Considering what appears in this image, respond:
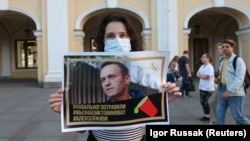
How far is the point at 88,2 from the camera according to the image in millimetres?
18359

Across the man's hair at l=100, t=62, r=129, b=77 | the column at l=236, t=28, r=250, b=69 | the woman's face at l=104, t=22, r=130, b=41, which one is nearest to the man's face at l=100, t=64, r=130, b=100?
the man's hair at l=100, t=62, r=129, b=77

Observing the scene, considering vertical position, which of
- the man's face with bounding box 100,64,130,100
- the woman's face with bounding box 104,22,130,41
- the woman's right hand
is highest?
the woman's face with bounding box 104,22,130,41

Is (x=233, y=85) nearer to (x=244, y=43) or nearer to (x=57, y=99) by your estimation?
(x=57, y=99)

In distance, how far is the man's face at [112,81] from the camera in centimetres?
236

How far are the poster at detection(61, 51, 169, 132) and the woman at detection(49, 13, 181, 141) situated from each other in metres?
0.08

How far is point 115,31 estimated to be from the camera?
2.50 meters

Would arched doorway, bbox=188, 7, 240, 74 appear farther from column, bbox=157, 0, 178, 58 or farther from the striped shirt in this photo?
the striped shirt

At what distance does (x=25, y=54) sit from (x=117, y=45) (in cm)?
2550

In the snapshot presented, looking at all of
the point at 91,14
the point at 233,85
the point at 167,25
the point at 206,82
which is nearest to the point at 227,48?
the point at 233,85

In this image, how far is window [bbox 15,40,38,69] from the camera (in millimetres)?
26562

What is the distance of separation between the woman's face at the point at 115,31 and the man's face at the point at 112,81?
24 centimetres

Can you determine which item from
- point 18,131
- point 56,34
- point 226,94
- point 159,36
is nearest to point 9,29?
point 56,34

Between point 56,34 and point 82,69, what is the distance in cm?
1593

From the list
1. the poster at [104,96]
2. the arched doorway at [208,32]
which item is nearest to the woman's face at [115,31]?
the poster at [104,96]
